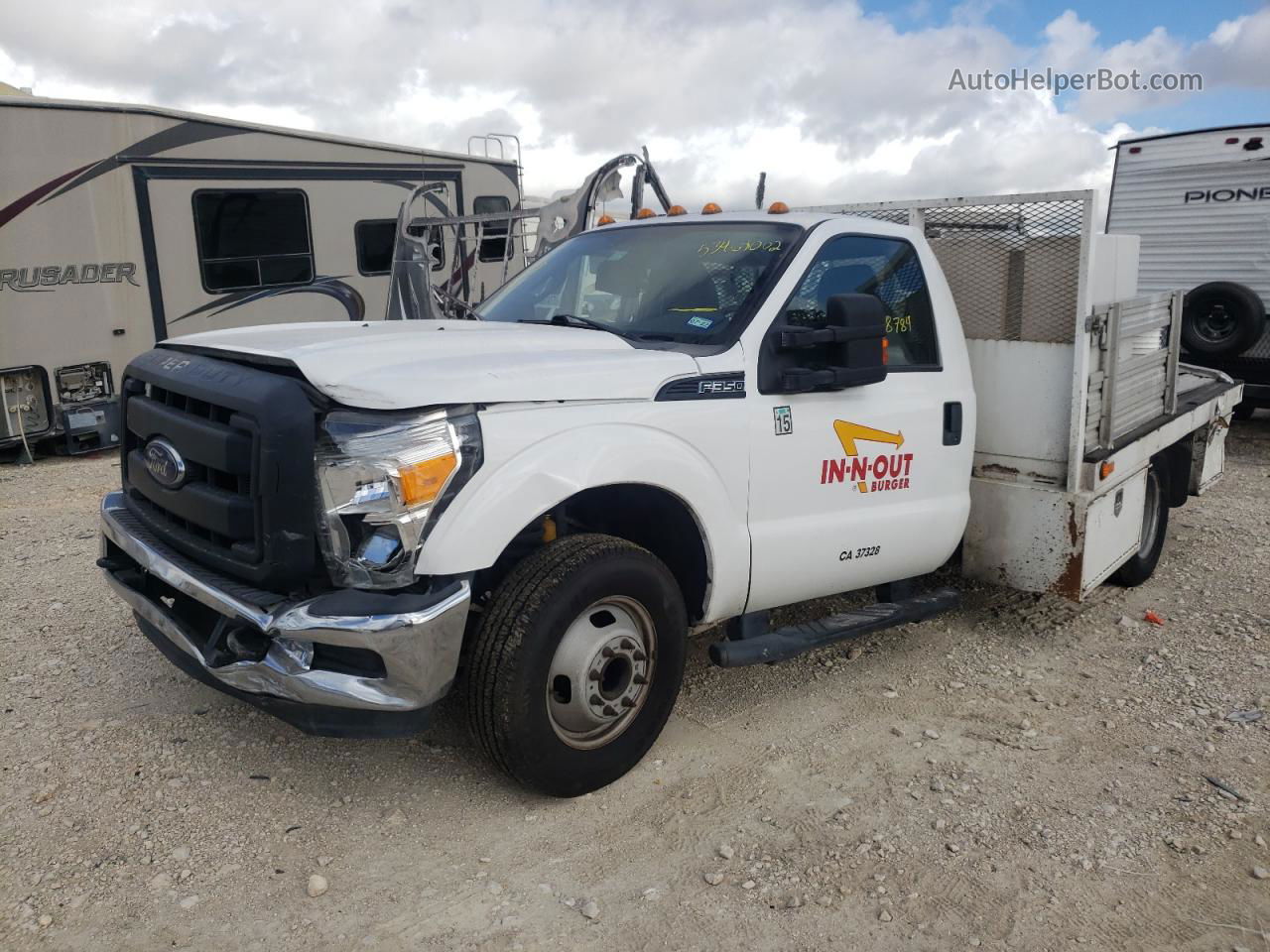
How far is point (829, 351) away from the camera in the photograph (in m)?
3.81

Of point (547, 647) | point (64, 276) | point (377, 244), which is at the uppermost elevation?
point (377, 244)

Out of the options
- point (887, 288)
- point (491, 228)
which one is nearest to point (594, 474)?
point (887, 288)

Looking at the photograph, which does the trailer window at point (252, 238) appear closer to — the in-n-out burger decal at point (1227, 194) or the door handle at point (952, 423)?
the door handle at point (952, 423)

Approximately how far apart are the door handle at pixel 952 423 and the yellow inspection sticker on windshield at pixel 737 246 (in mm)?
1057

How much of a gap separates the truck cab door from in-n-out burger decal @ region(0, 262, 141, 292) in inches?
305

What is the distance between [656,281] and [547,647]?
1.66 meters

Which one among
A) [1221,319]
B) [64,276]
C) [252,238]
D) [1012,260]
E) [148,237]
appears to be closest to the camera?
[1012,260]

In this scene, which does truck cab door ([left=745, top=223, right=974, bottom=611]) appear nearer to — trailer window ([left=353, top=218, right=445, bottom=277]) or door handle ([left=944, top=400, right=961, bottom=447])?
door handle ([left=944, top=400, right=961, bottom=447])

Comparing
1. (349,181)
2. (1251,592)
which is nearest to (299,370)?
(1251,592)

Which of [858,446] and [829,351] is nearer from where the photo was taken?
[829,351]

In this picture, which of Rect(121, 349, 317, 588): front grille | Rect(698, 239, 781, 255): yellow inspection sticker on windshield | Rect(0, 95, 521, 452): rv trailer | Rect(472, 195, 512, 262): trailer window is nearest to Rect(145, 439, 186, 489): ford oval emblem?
Rect(121, 349, 317, 588): front grille

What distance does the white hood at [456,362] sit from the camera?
9.77ft

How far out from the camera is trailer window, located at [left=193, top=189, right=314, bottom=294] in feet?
32.8

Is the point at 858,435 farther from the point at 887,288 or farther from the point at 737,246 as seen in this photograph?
the point at 737,246
